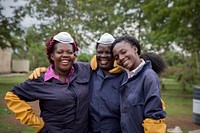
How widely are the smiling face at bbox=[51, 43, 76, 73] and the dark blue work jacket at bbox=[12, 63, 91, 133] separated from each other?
0.13m

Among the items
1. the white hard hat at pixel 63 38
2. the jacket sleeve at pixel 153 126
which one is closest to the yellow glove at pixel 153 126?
the jacket sleeve at pixel 153 126

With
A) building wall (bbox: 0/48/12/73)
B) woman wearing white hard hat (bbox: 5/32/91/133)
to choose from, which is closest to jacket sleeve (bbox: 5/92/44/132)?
woman wearing white hard hat (bbox: 5/32/91/133)

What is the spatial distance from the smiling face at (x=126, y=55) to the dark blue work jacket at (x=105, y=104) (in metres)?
0.21

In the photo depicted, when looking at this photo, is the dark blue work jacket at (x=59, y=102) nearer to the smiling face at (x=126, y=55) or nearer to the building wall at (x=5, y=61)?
the smiling face at (x=126, y=55)

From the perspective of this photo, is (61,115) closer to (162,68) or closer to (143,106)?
(143,106)

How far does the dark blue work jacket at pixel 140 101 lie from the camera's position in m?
2.30

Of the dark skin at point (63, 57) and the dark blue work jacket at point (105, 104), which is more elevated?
the dark skin at point (63, 57)

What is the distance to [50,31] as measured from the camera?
21.8 metres

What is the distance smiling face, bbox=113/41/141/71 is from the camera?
255 cm

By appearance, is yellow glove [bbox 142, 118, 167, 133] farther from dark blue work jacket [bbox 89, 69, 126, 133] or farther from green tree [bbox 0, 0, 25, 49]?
green tree [bbox 0, 0, 25, 49]

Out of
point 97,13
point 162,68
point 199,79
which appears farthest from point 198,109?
point 97,13

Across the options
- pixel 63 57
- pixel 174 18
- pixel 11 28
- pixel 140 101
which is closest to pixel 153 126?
pixel 140 101

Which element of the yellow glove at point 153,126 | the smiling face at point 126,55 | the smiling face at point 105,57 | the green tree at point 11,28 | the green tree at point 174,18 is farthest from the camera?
the green tree at point 11,28

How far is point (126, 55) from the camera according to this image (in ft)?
8.38
